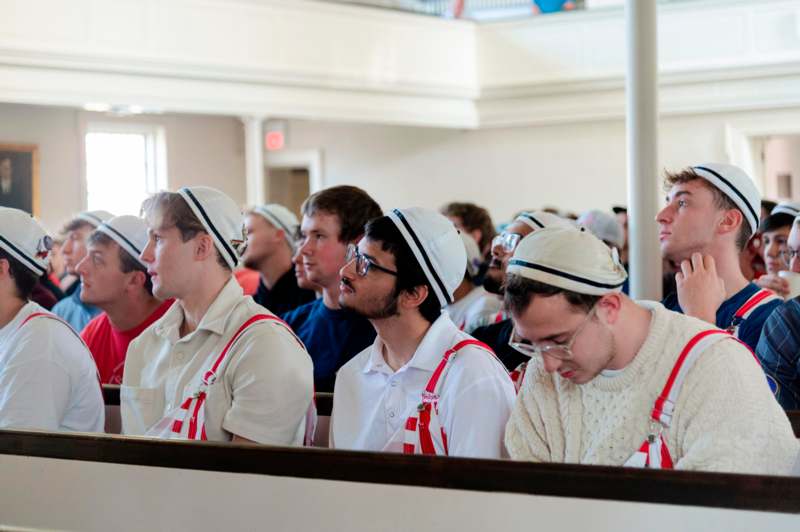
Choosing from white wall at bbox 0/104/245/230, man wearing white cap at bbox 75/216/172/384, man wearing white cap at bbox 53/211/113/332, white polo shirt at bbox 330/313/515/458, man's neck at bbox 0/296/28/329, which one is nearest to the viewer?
white polo shirt at bbox 330/313/515/458

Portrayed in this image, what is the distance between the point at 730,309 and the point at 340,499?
1.70m

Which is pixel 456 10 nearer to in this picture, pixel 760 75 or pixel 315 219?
pixel 760 75

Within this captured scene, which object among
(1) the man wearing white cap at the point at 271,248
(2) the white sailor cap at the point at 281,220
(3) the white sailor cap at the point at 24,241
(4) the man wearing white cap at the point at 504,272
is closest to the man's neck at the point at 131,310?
(3) the white sailor cap at the point at 24,241

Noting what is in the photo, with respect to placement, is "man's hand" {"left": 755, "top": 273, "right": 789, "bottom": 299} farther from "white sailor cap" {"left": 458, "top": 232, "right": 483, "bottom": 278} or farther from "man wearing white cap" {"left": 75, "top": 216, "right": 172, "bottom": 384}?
"man wearing white cap" {"left": 75, "top": 216, "right": 172, "bottom": 384}

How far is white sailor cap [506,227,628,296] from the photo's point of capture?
2.90 metres

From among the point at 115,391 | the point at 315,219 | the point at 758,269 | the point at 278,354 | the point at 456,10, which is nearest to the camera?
the point at 278,354

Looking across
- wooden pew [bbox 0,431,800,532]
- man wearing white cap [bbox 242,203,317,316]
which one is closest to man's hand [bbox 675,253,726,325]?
wooden pew [bbox 0,431,800,532]

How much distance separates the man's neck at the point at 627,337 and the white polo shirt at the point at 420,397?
0.53m

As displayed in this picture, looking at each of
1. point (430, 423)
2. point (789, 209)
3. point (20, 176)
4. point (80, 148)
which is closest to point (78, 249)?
point (430, 423)

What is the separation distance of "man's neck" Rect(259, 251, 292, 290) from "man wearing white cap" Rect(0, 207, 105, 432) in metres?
2.54

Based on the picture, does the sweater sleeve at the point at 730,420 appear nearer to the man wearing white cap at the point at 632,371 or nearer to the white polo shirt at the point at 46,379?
the man wearing white cap at the point at 632,371

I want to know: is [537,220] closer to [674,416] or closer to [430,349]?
[430,349]

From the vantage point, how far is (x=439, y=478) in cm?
311

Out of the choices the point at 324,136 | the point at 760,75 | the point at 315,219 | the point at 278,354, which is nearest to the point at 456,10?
the point at 324,136
